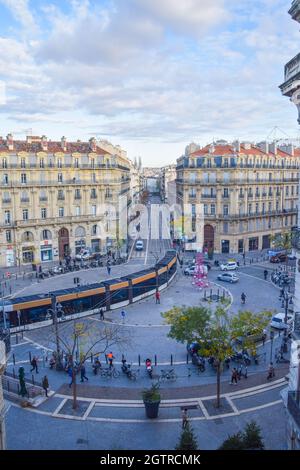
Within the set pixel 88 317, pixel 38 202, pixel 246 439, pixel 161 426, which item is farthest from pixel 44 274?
pixel 246 439

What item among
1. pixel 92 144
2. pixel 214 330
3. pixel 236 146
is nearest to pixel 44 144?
pixel 92 144

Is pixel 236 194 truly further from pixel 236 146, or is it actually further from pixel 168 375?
pixel 168 375

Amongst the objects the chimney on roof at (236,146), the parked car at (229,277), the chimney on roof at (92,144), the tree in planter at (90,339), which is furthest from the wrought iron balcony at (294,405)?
the chimney on roof at (92,144)

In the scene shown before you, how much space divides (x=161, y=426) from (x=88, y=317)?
52.5 feet

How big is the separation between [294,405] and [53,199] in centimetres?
4429

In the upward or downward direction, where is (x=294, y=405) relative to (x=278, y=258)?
upward

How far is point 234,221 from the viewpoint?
56.2 meters

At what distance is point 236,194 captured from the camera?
5578cm

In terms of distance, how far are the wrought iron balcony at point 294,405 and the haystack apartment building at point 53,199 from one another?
1580 inches

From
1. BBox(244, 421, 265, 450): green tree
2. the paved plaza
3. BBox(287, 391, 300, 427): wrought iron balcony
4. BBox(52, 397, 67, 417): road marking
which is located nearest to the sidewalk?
the paved plaza

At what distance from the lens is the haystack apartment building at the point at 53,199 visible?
4997 centimetres

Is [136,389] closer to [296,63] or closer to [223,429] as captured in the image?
[223,429]

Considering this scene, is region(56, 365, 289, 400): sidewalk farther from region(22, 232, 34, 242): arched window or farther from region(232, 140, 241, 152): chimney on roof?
A: region(232, 140, 241, 152): chimney on roof

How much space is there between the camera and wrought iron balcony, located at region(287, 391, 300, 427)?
1302 centimetres
